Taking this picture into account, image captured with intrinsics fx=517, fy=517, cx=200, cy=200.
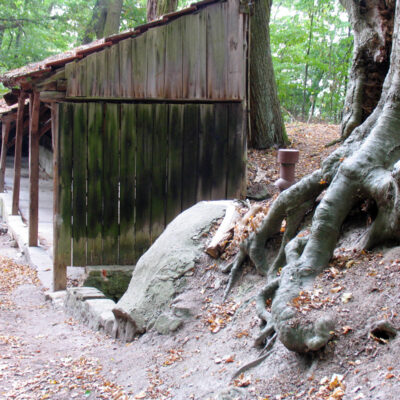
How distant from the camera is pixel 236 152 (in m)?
8.91

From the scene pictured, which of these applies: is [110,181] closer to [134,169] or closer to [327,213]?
[134,169]

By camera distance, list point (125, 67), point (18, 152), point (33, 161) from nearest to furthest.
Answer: point (125, 67), point (33, 161), point (18, 152)

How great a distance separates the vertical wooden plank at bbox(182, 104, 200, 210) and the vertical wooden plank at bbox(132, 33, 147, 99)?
84 centimetres

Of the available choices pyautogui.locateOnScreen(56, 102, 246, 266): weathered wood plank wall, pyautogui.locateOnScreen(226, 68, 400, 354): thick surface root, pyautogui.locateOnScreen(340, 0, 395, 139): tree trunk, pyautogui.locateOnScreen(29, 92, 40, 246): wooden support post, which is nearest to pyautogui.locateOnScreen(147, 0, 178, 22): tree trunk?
pyautogui.locateOnScreen(29, 92, 40, 246): wooden support post

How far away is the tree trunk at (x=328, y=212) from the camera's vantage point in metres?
3.38

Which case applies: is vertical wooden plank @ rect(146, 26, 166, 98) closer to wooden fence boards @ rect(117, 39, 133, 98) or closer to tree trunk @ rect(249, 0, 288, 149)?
wooden fence boards @ rect(117, 39, 133, 98)

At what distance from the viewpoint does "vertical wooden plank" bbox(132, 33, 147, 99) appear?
8289 mm

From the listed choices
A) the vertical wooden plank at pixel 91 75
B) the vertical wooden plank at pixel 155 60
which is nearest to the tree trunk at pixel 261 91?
the vertical wooden plank at pixel 155 60

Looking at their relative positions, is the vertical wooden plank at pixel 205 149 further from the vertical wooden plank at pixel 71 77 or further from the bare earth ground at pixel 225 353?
the bare earth ground at pixel 225 353

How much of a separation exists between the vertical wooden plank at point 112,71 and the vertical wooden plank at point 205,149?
1.47 meters

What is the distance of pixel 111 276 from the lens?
8.45 meters

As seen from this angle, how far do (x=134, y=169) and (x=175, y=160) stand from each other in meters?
0.71

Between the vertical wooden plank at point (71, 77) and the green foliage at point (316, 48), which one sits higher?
the green foliage at point (316, 48)

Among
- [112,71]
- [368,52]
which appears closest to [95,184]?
[112,71]
